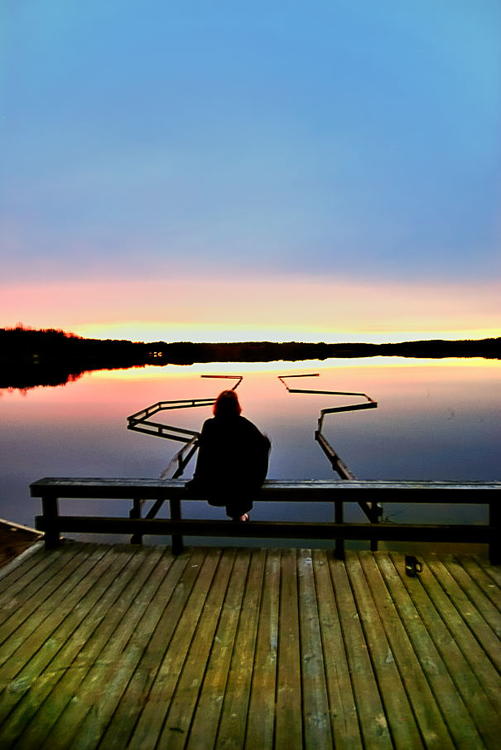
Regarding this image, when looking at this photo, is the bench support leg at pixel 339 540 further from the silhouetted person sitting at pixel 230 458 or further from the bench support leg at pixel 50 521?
the bench support leg at pixel 50 521

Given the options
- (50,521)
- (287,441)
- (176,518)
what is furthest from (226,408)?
(287,441)

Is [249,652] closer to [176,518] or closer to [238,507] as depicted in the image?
[238,507]

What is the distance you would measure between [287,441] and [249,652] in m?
24.7

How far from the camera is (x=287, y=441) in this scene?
1081 inches

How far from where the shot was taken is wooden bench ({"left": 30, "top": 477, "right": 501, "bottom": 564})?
4.12m

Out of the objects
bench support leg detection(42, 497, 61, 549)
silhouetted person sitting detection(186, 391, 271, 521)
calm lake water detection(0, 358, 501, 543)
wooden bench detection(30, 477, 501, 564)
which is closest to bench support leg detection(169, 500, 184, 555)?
wooden bench detection(30, 477, 501, 564)

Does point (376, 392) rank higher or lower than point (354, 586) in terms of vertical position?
lower

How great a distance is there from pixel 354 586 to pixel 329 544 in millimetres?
7634

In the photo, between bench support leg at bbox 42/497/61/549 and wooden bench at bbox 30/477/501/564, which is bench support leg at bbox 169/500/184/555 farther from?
bench support leg at bbox 42/497/61/549

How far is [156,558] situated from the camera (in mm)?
4457

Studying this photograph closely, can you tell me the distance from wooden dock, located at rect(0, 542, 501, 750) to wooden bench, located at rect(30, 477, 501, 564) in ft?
1.10

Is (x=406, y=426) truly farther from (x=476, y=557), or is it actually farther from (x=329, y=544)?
(x=476, y=557)

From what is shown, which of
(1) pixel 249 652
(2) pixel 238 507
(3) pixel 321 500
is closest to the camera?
(1) pixel 249 652

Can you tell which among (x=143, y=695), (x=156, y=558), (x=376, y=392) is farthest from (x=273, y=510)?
(x=376, y=392)
